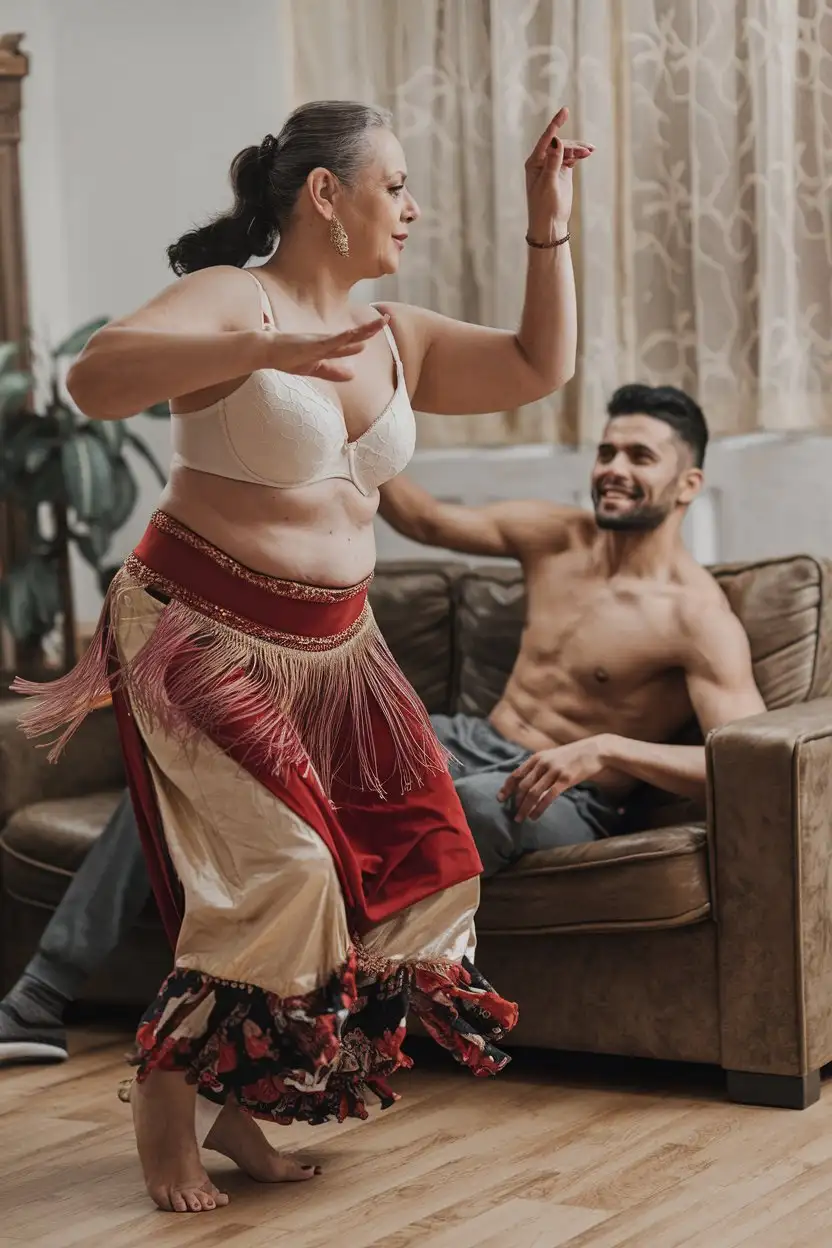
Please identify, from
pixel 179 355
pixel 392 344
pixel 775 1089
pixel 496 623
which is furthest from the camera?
pixel 496 623

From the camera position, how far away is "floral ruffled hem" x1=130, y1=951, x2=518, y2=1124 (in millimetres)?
2133

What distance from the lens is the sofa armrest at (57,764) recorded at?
3316mm

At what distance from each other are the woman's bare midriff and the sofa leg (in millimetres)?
1013

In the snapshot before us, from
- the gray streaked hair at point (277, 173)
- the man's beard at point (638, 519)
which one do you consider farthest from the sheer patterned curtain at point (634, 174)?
the gray streaked hair at point (277, 173)

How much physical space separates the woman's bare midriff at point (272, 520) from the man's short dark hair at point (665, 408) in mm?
1052

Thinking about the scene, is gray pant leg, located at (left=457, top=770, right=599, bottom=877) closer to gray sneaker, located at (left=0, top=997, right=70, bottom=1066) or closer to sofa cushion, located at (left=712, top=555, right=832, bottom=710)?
sofa cushion, located at (left=712, top=555, right=832, bottom=710)

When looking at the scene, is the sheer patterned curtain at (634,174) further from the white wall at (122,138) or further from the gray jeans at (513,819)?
the gray jeans at (513,819)

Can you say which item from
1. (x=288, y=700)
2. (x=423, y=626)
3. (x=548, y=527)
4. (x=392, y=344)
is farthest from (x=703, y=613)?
(x=288, y=700)

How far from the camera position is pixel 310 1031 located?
6.96 ft

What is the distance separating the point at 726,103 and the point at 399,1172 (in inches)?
92.6

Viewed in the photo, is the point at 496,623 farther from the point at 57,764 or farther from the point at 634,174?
the point at 634,174

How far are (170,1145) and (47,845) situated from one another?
1.03 meters

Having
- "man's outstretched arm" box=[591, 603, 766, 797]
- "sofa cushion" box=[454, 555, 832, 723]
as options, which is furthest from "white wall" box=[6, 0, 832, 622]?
"man's outstretched arm" box=[591, 603, 766, 797]

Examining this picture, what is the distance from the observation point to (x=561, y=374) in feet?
7.66
